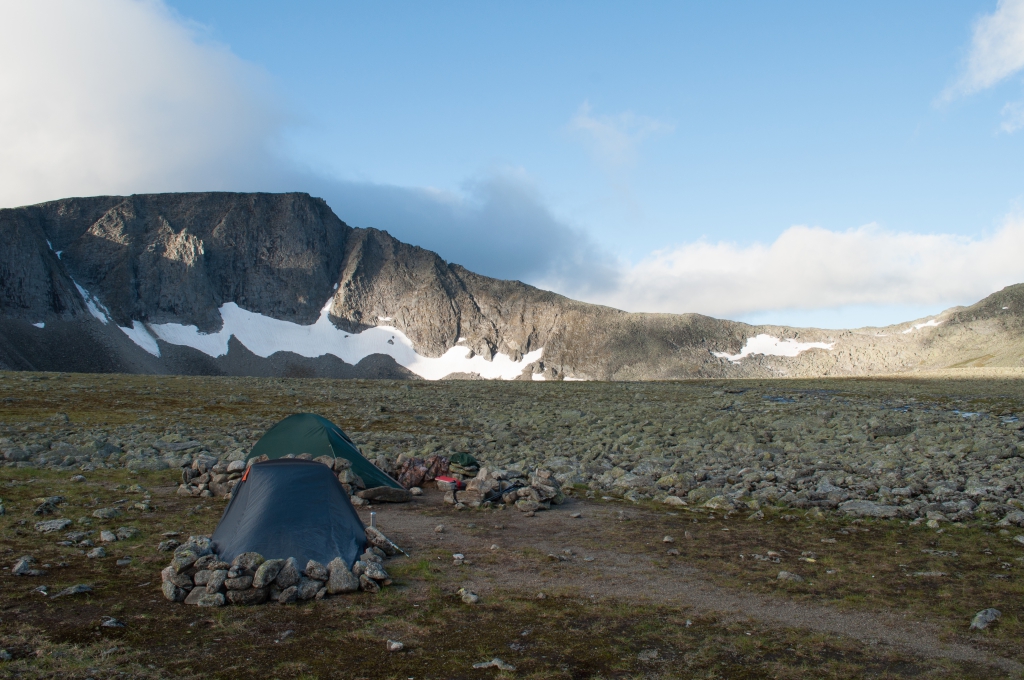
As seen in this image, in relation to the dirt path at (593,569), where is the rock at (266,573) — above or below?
above

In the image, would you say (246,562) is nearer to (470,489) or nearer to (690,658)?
(690,658)

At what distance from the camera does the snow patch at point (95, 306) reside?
148 meters

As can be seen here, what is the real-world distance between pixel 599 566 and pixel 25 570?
9281mm

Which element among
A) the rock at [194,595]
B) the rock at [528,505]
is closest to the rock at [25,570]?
the rock at [194,595]

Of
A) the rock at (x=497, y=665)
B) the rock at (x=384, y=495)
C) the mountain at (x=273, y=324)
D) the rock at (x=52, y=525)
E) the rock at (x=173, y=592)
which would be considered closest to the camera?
the rock at (x=497, y=665)

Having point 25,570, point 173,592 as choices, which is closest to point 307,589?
point 173,592

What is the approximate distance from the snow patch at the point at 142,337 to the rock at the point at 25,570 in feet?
506

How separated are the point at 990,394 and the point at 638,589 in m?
55.9

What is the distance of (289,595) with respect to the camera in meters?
9.25

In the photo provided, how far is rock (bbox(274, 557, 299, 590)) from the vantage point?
9438 millimetres

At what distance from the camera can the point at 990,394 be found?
170 ft

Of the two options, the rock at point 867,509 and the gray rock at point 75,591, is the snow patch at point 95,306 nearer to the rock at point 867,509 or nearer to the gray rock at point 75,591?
the gray rock at point 75,591

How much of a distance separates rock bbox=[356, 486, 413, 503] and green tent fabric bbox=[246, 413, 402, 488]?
0.49m

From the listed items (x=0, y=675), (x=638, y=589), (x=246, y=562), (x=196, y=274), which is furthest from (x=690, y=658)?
(x=196, y=274)
